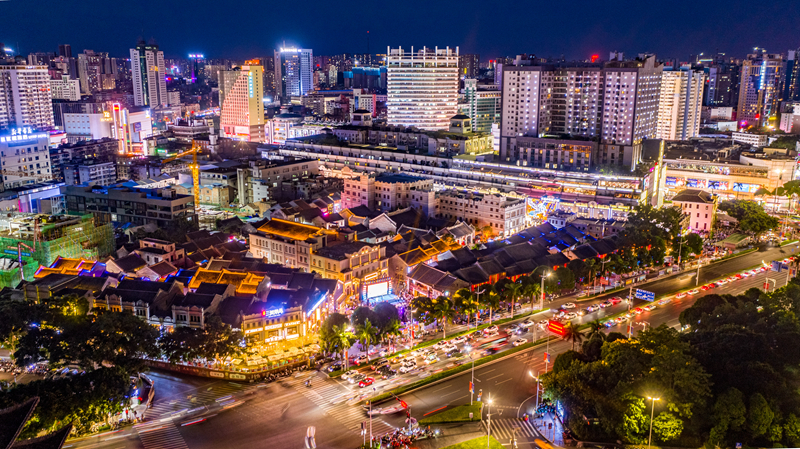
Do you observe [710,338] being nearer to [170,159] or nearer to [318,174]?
[318,174]

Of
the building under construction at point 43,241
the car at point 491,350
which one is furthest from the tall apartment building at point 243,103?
the car at point 491,350

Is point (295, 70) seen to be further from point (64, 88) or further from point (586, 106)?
point (586, 106)

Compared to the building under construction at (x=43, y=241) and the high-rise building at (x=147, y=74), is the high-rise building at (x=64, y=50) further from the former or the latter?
the building under construction at (x=43, y=241)

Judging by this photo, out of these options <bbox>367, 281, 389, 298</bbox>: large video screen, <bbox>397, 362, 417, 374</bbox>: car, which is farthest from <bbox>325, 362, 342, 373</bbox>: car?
<bbox>367, 281, 389, 298</bbox>: large video screen

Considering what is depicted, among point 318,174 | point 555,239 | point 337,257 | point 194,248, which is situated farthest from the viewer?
point 318,174

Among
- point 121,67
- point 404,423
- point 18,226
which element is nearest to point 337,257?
point 404,423

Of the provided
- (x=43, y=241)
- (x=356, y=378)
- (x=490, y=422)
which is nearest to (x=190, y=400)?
(x=356, y=378)
